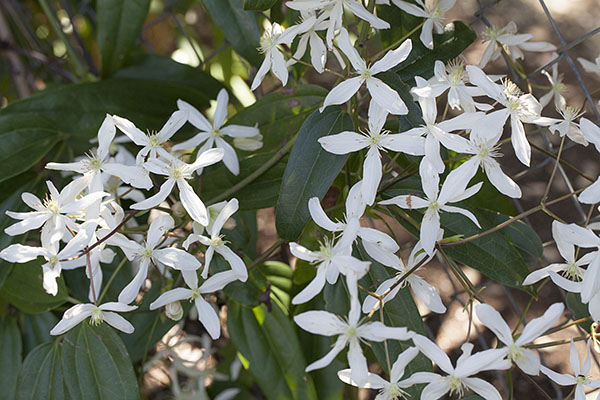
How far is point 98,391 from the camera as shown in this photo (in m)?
0.65

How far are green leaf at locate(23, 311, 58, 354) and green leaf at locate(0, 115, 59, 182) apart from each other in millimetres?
289

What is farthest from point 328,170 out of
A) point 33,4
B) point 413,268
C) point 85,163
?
point 33,4

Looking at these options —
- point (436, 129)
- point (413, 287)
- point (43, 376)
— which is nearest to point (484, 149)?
point (436, 129)

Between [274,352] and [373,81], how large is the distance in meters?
0.46

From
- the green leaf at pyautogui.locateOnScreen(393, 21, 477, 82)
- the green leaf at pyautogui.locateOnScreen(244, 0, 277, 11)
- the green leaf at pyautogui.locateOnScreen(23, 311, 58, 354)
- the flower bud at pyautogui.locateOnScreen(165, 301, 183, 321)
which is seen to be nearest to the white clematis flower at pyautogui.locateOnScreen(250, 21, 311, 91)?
the green leaf at pyautogui.locateOnScreen(244, 0, 277, 11)

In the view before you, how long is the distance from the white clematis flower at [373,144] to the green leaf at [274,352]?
36 cm

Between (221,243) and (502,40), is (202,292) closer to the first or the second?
(221,243)

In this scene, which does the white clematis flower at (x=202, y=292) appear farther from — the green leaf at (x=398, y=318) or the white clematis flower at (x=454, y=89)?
the white clematis flower at (x=454, y=89)

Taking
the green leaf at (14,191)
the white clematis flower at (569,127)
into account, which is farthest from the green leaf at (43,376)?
the white clematis flower at (569,127)

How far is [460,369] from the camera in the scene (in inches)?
19.1

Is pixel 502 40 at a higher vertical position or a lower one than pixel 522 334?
higher

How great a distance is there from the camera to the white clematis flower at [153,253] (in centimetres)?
56

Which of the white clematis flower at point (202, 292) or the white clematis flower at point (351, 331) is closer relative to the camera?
the white clematis flower at point (351, 331)

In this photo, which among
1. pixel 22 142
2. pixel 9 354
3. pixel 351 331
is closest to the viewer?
pixel 351 331
